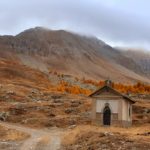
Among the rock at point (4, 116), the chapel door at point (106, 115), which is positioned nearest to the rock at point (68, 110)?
the rock at point (4, 116)

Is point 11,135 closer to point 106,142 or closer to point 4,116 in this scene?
point 106,142

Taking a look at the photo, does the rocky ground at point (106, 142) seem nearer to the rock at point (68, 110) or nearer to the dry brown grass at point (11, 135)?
the dry brown grass at point (11, 135)

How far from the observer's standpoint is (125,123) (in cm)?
5531

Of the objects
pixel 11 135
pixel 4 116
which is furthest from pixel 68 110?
pixel 11 135

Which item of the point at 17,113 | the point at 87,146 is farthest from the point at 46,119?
the point at 87,146

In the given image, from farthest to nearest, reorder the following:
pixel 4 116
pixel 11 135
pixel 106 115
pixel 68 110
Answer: pixel 68 110
pixel 4 116
pixel 106 115
pixel 11 135

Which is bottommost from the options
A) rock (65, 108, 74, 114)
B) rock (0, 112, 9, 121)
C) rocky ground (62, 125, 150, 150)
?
rocky ground (62, 125, 150, 150)

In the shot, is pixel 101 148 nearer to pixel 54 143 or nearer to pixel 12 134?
pixel 54 143

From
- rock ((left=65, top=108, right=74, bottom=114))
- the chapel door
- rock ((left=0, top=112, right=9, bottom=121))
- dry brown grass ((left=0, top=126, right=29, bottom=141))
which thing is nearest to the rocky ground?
dry brown grass ((left=0, top=126, right=29, bottom=141))

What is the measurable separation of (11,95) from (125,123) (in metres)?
40.0

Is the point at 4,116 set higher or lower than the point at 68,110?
lower

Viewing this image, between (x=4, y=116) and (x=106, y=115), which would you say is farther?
(x=4, y=116)

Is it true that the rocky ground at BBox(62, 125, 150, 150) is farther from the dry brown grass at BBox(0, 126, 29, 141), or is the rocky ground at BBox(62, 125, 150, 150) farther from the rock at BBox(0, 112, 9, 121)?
the rock at BBox(0, 112, 9, 121)

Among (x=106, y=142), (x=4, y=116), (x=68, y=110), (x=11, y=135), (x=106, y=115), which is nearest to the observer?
(x=106, y=142)
